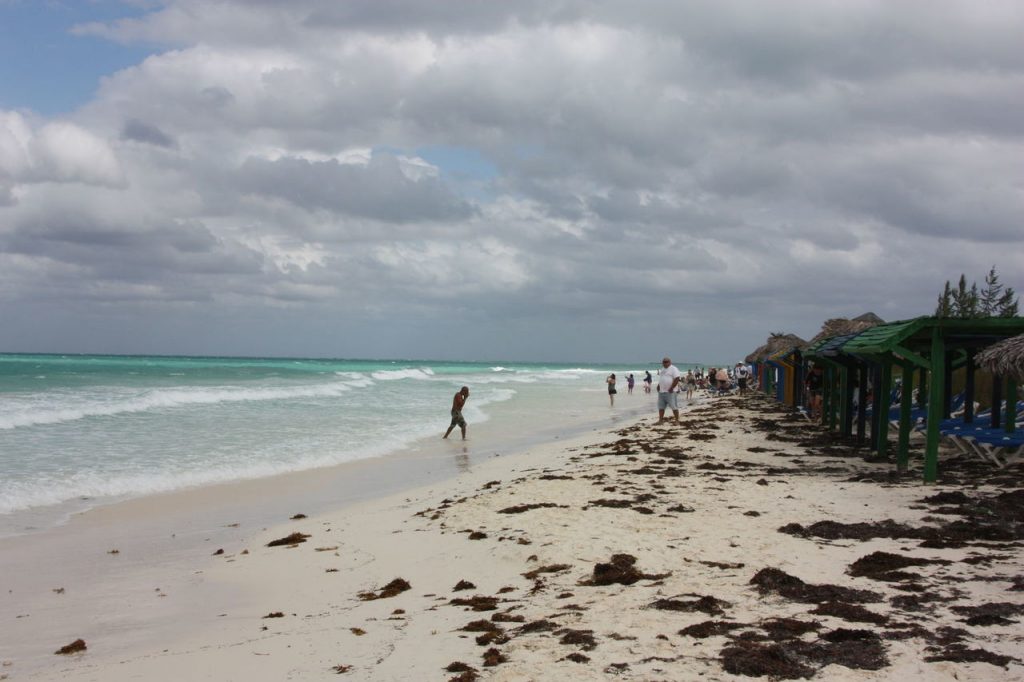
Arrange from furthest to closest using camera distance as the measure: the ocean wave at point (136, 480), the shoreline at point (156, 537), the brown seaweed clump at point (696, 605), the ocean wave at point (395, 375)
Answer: the ocean wave at point (395, 375) < the ocean wave at point (136, 480) < the shoreline at point (156, 537) < the brown seaweed clump at point (696, 605)

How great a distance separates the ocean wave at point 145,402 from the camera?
2192cm

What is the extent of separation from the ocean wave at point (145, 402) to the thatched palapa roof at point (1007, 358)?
20.7m

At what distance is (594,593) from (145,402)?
26.6 metres

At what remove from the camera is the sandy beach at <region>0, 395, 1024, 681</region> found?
4.70 m

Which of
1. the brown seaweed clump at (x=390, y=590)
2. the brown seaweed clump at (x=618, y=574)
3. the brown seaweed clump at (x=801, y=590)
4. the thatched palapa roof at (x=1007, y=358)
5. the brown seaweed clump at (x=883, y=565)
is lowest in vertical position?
the brown seaweed clump at (x=390, y=590)

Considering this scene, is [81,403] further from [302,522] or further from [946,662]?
[946,662]

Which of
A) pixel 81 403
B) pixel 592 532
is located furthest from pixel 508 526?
pixel 81 403

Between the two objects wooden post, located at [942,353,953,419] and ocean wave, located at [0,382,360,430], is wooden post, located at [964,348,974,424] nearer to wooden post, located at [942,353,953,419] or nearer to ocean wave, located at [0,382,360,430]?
wooden post, located at [942,353,953,419]

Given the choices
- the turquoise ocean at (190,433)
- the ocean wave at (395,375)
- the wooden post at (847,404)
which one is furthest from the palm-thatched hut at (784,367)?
the ocean wave at (395,375)

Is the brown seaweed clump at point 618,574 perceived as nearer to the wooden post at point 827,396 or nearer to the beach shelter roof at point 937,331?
the beach shelter roof at point 937,331

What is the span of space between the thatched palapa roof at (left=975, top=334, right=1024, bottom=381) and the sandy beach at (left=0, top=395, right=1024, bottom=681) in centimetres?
143

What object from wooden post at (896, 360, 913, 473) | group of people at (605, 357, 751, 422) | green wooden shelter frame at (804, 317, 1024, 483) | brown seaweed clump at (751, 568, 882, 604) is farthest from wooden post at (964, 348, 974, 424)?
brown seaweed clump at (751, 568, 882, 604)

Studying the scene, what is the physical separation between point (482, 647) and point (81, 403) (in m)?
26.6

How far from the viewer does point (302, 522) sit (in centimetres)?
1048
